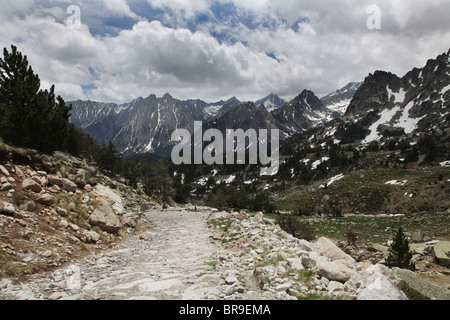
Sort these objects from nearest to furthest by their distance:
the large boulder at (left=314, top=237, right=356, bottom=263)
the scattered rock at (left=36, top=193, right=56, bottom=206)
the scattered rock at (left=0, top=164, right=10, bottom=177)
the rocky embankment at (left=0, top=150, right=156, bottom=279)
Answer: the rocky embankment at (left=0, top=150, right=156, bottom=279) < the large boulder at (left=314, top=237, right=356, bottom=263) < the scattered rock at (left=0, top=164, right=10, bottom=177) < the scattered rock at (left=36, top=193, right=56, bottom=206)

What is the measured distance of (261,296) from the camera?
6.85 meters

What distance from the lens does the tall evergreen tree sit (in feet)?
65.2

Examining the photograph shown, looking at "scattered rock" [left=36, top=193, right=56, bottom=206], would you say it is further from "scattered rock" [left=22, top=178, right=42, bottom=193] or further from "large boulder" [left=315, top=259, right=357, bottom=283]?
"large boulder" [left=315, top=259, right=357, bottom=283]

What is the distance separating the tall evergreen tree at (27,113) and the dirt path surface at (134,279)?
1418cm

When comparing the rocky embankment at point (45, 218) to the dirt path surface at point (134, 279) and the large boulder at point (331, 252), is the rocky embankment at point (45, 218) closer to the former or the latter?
the dirt path surface at point (134, 279)

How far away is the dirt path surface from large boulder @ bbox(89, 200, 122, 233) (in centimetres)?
272

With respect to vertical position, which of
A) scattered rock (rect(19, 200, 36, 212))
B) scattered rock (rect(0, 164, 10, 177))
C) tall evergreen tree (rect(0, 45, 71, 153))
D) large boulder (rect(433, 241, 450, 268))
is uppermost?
tall evergreen tree (rect(0, 45, 71, 153))

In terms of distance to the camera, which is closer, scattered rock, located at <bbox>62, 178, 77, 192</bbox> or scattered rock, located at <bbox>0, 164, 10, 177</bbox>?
scattered rock, located at <bbox>0, 164, 10, 177</bbox>

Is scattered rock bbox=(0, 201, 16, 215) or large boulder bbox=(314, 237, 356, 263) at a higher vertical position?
scattered rock bbox=(0, 201, 16, 215)

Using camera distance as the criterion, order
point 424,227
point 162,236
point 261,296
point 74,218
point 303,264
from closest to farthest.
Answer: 1. point 261,296
2. point 303,264
3. point 74,218
4. point 162,236
5. point 424,227

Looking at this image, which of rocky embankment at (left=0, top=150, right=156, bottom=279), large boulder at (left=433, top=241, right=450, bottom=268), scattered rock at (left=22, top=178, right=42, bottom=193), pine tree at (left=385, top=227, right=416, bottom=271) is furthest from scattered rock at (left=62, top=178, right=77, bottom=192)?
large boulder at (left=433, top=241, right=450, bottom=268)
